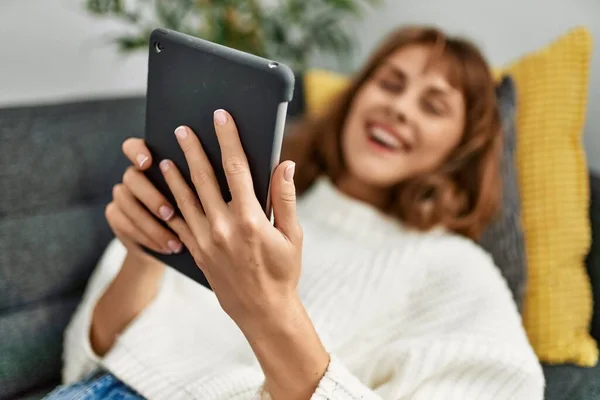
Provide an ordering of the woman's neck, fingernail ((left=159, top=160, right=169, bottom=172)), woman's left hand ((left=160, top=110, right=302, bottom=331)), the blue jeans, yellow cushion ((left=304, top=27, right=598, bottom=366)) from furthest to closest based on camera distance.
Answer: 1. the woman's neck
2. yellow cushion ((left=304, top=27, right=598, bottom=366))
3. the blue jeans
4. fingernail ((left=159, top=160, right=169, bottom=172))
5. woman's left hand ((left=160, top=110, right=302, bottom=331))

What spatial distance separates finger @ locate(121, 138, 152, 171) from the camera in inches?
26.2

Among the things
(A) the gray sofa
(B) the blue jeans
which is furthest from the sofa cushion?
(B) the blue jeans

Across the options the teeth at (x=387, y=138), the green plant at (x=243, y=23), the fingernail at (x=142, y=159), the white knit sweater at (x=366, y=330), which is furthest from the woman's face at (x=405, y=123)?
the fingernail at (x=142, y=159)

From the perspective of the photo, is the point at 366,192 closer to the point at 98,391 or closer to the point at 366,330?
the point at 366,330

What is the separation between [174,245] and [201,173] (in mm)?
155

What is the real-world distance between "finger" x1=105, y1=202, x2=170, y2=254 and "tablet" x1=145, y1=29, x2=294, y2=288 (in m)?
0.07

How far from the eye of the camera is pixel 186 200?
1.93 ft

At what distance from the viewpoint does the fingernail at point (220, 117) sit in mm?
546

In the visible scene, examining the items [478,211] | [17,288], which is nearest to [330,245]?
[478,211]

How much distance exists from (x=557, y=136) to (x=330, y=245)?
0.47m

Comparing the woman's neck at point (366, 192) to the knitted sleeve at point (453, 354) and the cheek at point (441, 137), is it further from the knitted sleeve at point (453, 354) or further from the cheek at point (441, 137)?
the knitted sleeve at point (453, 354)

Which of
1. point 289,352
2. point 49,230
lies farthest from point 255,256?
point 49,230

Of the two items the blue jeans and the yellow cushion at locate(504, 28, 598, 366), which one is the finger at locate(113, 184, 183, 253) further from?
the yellow cushion at locate(504, 28, 598, 366)

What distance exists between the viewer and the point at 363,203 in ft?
3.44
